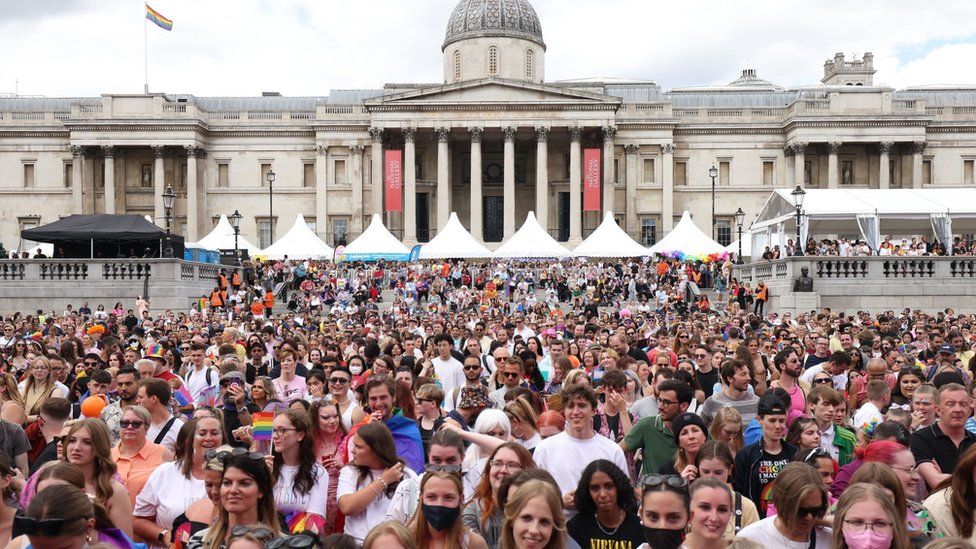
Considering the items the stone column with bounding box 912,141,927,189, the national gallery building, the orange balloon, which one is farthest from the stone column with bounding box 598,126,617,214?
the orange balloon

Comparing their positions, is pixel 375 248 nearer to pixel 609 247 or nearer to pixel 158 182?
pixel 609 247

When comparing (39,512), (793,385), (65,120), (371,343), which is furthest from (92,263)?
(65,120)

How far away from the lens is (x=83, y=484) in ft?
19.0

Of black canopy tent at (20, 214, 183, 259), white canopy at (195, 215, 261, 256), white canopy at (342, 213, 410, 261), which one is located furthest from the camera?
white canopy at (195, 215, 261, 256)

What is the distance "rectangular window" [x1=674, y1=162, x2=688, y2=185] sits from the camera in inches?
2648

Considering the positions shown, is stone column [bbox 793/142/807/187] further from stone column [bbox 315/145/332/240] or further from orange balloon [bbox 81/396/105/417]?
orange balloon [bbox 81/396/105/417]

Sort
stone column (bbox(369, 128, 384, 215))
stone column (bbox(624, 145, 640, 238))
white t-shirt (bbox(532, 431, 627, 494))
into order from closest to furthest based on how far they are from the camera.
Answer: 1. white t-shirt (bbox(532, 431, 627, 494))
2. stone column (bbox(369, 128, 384, 215))
3. stone column (bbox(624, 145, 640, 238))

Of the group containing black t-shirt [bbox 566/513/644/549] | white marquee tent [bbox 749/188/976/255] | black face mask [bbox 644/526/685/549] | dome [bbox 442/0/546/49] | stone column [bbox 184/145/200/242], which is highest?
dome [bbox 442/0/546/49]

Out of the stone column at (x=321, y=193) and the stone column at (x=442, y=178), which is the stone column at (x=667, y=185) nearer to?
the stone column at (x=442, y=178)

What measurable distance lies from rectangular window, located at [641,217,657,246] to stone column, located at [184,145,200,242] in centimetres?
2967

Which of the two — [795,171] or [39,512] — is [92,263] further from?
[795,171]

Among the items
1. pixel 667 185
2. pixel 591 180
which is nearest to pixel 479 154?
pixel 591 180

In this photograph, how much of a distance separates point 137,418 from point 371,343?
21.3 ft

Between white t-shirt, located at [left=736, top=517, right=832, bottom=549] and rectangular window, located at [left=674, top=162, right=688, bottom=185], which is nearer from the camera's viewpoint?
white t-shirt, located at [left=736, top=517, right=832, bottom=549]
